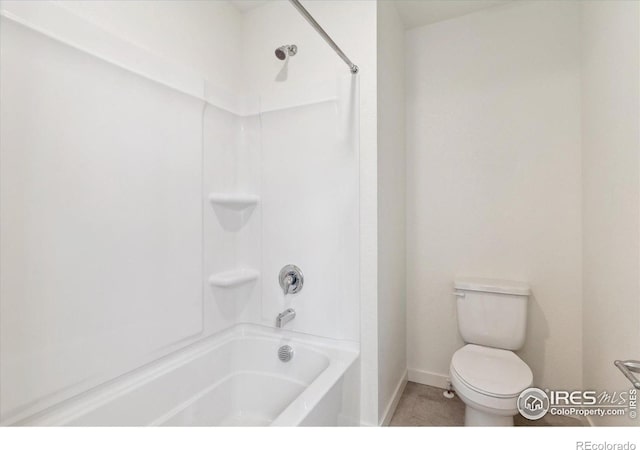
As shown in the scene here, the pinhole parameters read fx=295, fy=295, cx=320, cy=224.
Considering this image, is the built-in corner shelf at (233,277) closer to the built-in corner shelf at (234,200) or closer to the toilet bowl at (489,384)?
the built-in corner shelf at (234,200)

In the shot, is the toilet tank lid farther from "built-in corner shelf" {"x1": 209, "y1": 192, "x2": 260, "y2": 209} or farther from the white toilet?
"built-in corner shelf" {"x1": 209, "y1": 192, "x2": 260, "y2": 209}

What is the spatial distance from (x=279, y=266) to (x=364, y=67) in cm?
126

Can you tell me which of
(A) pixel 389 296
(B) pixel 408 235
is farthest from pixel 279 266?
(B) pixel 408 235

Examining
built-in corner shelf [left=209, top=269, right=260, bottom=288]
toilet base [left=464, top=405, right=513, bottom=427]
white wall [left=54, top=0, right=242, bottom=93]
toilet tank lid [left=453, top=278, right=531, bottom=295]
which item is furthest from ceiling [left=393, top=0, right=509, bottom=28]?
toilet base [left=464, top=405, right=513, bottom=427]

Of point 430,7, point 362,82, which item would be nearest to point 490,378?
point 362,82

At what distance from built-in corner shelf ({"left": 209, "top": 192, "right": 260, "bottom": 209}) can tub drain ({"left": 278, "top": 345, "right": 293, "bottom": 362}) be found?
905 millimetres

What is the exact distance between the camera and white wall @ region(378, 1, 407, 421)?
65.0 inches

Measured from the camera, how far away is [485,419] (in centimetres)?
147

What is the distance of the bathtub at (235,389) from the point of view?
1.16 metres

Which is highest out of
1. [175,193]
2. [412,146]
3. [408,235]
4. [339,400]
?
[412,146]

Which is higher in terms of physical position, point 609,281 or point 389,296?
Result: point 609,281

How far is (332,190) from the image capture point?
1.70m
